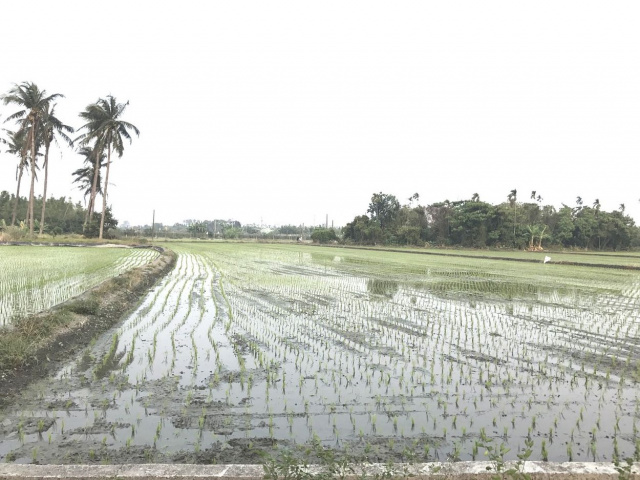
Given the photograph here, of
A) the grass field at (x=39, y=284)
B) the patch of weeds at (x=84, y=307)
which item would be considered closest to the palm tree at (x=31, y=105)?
the grass field at (x=39, y=284)

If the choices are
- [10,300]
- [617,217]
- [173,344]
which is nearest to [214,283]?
[10,300]

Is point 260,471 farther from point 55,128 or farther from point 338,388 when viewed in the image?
point 55,128

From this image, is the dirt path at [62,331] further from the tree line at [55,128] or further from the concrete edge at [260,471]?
the tree line at [55,128]

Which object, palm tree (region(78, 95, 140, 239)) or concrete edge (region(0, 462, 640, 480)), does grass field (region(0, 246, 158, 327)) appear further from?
palm tree (region(78, 95, 140, 239))

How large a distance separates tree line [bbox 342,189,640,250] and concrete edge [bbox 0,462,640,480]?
46.1 metres

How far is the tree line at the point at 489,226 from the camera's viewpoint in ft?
155

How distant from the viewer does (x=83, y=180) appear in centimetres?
4619

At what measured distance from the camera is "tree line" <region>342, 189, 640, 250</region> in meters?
47.1

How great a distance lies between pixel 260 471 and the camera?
2836 millimetres

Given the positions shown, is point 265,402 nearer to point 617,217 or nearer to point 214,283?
point 214,283

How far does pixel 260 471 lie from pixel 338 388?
6.32ft

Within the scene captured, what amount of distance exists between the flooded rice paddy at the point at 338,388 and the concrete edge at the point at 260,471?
27 centimetres

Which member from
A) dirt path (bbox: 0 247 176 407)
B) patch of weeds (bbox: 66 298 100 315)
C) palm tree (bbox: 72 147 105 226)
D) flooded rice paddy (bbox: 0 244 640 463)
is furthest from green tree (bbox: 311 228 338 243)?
patch of weeds (bbox: 66 298 100 315)

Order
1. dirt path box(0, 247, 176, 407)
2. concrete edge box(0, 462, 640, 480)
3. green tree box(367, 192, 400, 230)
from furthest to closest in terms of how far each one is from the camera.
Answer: green tree box(367, 192, 400, 230)
dirt path box(0, 247, 176, 407)
concrete edge box(0, 462, 640, 480)
